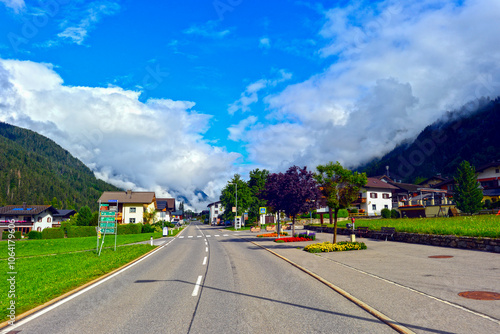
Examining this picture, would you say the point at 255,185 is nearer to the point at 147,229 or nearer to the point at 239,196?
the point at 239,196

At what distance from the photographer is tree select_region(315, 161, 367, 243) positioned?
2309 centimetres

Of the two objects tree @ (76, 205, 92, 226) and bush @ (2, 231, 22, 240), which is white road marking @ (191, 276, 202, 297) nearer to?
bush @ (2, 231, 22, 240)

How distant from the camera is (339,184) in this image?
77.6 feet

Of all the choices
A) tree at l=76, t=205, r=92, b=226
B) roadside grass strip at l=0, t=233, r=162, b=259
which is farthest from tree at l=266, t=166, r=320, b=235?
tree at l=76, t=205, r=92, b=226

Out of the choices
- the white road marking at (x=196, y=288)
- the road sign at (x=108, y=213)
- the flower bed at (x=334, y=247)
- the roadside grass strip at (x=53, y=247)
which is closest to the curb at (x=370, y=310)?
the white road marking at (x=196, y=288)

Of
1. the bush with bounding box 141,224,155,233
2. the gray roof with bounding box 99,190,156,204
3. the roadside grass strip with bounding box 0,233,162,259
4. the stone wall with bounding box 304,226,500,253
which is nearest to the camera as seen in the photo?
the stone wall with bounding box 304,226,500,253

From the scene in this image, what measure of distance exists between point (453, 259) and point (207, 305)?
41.5 feet

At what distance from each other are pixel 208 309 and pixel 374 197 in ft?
246

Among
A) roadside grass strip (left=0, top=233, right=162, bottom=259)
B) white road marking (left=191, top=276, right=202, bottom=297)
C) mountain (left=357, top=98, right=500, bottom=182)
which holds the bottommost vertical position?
roadside grass strip (left=0, top=233, right=162, bottom=259)

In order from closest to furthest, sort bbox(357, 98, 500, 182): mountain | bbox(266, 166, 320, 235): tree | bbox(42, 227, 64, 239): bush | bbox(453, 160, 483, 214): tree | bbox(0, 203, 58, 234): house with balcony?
bbox(266, 166, 320, 235): tree < bbox(453, 160, 483, 214): tree < bbox(42, 227, 64, 239): bush < bbox(0, 203, 58, 234): house with balcony < bbox(357, 98, 500, 182): mountain

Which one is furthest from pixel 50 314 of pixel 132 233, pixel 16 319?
pixel 132 233

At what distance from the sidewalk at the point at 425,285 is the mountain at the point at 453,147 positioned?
108 meters

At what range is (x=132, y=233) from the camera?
57438mm

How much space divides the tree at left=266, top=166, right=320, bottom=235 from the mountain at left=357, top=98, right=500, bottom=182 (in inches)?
3802
